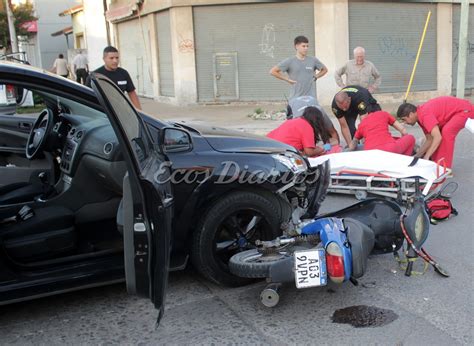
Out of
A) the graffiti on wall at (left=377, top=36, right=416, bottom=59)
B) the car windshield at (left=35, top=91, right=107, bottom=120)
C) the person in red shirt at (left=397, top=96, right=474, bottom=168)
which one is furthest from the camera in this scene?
the graffiti on wall at (left=377, top=36, right=416, bottom=59)

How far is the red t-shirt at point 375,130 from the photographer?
672 cm

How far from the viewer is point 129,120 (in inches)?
123

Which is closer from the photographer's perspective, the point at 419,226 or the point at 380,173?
the point at 419,226

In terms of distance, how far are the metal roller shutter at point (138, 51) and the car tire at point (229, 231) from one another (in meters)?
15.6

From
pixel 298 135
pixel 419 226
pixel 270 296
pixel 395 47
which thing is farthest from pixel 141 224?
pixel 395 47

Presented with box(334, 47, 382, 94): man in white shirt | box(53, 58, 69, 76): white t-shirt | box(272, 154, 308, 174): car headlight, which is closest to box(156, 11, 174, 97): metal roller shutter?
box(53, 58, 69, 76): white t-shirt

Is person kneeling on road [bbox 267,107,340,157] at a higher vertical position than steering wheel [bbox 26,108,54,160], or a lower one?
lower

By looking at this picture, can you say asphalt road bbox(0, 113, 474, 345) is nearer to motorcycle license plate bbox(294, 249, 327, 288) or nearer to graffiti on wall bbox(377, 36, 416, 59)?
motorcycle license plate bbox(294, 249, 327, 288)

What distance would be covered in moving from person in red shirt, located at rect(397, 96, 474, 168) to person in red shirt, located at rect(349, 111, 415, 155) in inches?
7.6

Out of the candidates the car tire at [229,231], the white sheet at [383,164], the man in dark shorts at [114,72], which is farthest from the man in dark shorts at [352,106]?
the car tire at [229,231]

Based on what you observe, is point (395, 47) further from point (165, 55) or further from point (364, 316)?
point (364, 316)

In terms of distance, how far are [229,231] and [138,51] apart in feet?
56.6

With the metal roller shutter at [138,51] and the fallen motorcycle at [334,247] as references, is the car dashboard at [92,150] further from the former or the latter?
the metal roller shutter at [138,51]

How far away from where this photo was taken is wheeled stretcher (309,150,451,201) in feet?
18.9
